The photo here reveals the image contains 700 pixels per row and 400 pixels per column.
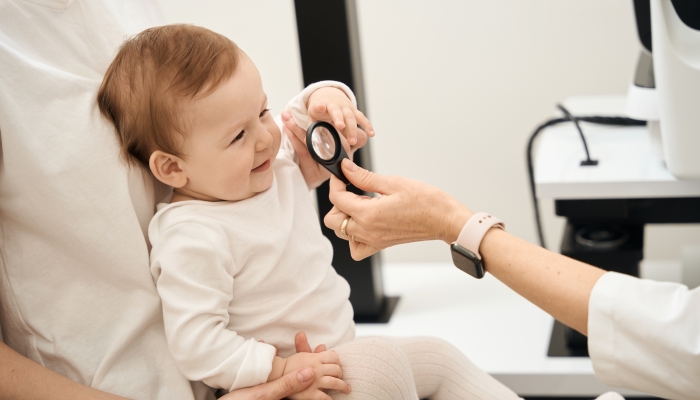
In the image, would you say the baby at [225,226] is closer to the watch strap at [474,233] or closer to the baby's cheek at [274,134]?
the baby's cheek at [274,134]

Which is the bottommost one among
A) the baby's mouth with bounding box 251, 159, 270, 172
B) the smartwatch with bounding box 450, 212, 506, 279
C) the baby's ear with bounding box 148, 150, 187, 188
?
the smartwatch with bounding box 450, 212, 506, 279

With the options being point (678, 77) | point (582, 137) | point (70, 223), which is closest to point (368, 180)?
point (70, 223)

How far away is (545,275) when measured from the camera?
0.72m

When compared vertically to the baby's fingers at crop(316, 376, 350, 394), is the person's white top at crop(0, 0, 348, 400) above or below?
above

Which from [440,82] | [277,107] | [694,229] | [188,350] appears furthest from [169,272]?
[694,229]

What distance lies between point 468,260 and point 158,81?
394 mm

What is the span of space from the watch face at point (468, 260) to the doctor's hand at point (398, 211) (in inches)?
0.9

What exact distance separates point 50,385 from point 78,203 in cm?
20

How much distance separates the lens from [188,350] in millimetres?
789

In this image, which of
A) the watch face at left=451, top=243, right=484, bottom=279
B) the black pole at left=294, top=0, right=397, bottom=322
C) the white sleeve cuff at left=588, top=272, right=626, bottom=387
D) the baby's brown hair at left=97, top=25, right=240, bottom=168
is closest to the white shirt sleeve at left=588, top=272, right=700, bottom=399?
the white sleeve cuff at left=588, top=272, right=626, bottom=387

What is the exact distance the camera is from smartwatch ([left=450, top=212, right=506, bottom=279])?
0.77 metres

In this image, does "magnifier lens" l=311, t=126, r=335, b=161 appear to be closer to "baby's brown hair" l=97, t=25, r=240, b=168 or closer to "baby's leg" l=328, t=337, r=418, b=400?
"baby's brown hair" l=97, t=25, r=240, b=168

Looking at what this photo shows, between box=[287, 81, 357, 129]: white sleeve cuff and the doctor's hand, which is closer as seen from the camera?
the doctor's hand

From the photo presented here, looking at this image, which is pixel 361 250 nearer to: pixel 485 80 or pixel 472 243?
pixel 472 243
